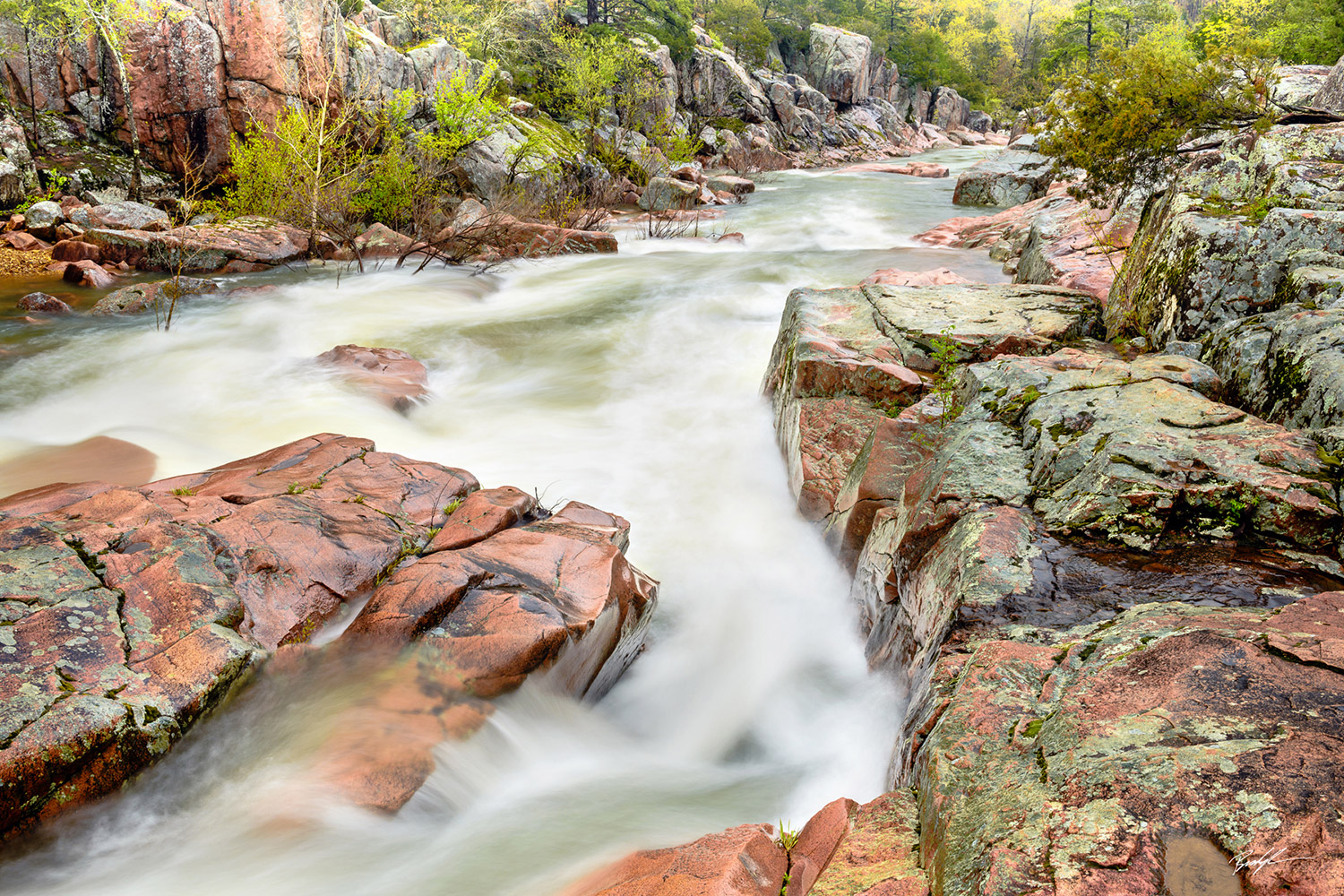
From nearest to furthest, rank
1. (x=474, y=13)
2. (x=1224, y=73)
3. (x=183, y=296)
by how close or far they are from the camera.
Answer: (x=1224, y=73) → (x=183, y=296) → (x=474, y=13)

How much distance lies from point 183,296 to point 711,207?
1505 cm

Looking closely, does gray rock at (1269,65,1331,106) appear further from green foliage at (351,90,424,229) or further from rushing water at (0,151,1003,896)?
green foliage at (351,90,424,229)

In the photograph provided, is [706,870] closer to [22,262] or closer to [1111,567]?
[1111,567]

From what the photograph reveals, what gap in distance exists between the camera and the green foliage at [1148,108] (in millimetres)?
7112

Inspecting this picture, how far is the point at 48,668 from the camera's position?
282cm

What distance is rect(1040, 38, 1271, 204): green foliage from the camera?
7112 mm

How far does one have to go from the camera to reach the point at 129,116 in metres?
13.6

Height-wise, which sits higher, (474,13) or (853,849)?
(474,13)

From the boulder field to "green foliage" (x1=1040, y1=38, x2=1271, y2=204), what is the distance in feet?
23.5

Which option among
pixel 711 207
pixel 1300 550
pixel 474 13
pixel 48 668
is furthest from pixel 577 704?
pixel 474 13

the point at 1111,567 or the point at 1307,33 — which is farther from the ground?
the point at 1307,33

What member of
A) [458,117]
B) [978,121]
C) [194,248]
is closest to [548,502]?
[194,248]

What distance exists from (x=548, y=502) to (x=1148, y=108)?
722 cm

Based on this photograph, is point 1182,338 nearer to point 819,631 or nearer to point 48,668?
point 819,631
